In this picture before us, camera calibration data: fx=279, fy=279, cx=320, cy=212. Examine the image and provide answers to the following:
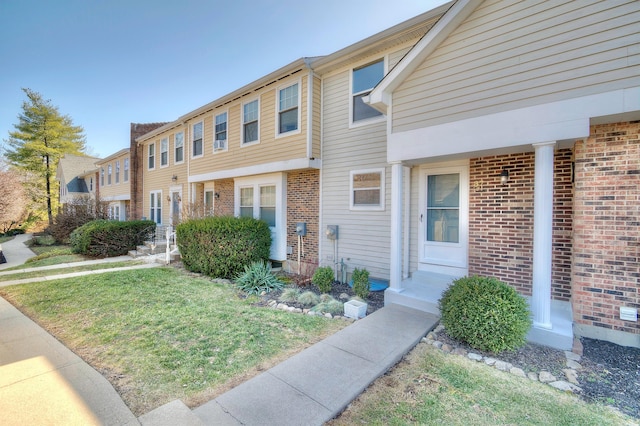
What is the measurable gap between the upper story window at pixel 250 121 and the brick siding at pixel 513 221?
6.97 m

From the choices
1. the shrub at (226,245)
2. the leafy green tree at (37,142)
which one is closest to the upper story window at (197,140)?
the shrub at (226,245)

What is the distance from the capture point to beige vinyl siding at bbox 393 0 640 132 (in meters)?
3.49

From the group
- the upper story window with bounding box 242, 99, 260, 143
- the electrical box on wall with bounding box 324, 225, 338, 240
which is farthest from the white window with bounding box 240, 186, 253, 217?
the electrical box on wall with bounding box 324, 225, 338, 240

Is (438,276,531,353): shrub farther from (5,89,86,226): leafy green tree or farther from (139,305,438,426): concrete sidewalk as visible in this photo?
(5,89,86,226): leafy green tree

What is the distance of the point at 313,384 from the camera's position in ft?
9.69

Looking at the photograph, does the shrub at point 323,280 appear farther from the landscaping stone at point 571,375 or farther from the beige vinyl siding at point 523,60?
the landscaping stone at point 571,375

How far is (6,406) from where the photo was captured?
2572 mm

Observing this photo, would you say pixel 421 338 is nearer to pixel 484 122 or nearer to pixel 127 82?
pixel 484 122

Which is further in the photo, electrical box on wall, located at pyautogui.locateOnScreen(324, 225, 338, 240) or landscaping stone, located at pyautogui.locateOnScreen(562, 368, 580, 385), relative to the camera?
electrical box on wall, located at pyautogui.locateOnScreen(324, 225, 338, 240)

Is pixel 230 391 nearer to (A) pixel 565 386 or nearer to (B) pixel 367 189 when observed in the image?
(A) pixel 565 386

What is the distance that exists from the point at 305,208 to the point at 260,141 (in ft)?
9.29

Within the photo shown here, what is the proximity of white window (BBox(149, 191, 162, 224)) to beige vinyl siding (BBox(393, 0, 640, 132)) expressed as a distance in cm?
1451

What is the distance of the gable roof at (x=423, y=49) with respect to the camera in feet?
14.6

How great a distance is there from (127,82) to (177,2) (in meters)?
7.96
